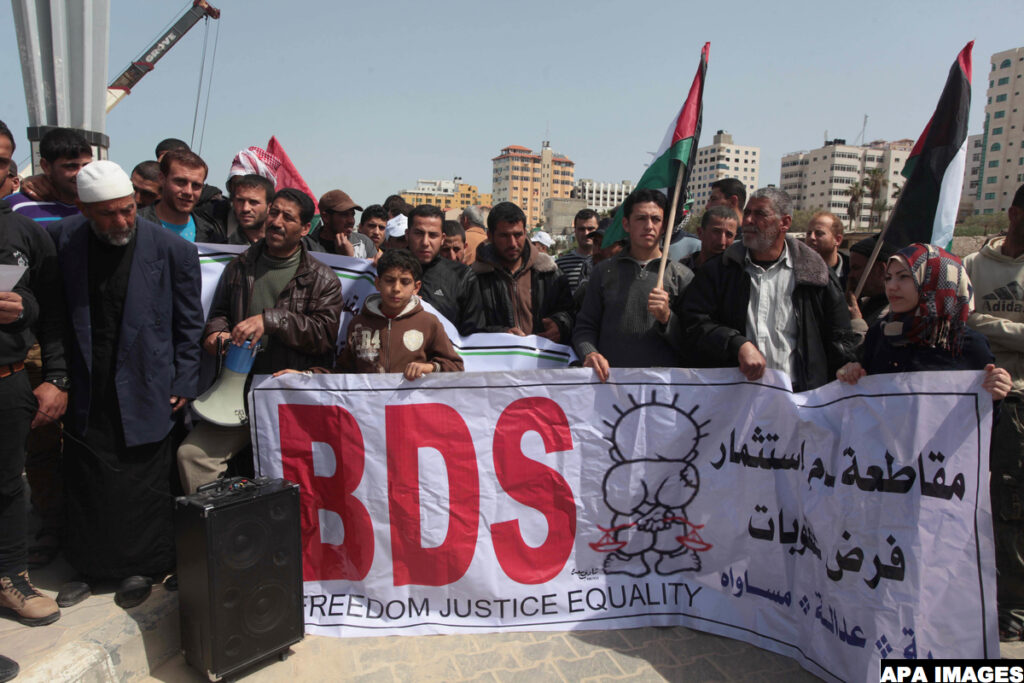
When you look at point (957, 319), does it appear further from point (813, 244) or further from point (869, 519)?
point (813, 244)

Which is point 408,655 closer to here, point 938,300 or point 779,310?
point 779,310

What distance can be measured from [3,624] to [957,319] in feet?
15.8

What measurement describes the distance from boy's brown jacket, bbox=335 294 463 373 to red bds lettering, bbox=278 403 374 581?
33 centimetres

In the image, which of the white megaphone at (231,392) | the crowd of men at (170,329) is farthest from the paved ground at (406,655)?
the white megaphone at (231,392)

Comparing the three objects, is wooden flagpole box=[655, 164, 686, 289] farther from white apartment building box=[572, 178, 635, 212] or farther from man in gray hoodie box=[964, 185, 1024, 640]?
white apartment building box=[572, 178, 635, 212]

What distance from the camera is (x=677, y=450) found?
11.1ft

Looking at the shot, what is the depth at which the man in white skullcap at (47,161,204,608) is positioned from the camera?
127 inches

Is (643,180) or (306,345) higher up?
(643,180)

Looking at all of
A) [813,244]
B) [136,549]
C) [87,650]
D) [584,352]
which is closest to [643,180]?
[584,352]

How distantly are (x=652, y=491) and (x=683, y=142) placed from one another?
2156mm

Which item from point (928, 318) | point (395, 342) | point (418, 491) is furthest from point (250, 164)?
point (928, 318)

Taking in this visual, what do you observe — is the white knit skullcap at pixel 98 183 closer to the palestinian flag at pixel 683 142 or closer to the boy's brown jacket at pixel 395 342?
the boy's brown jacket at pixel 395 342

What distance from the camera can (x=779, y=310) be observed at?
3.36 metres

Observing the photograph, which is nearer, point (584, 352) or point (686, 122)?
point (584, 352)
